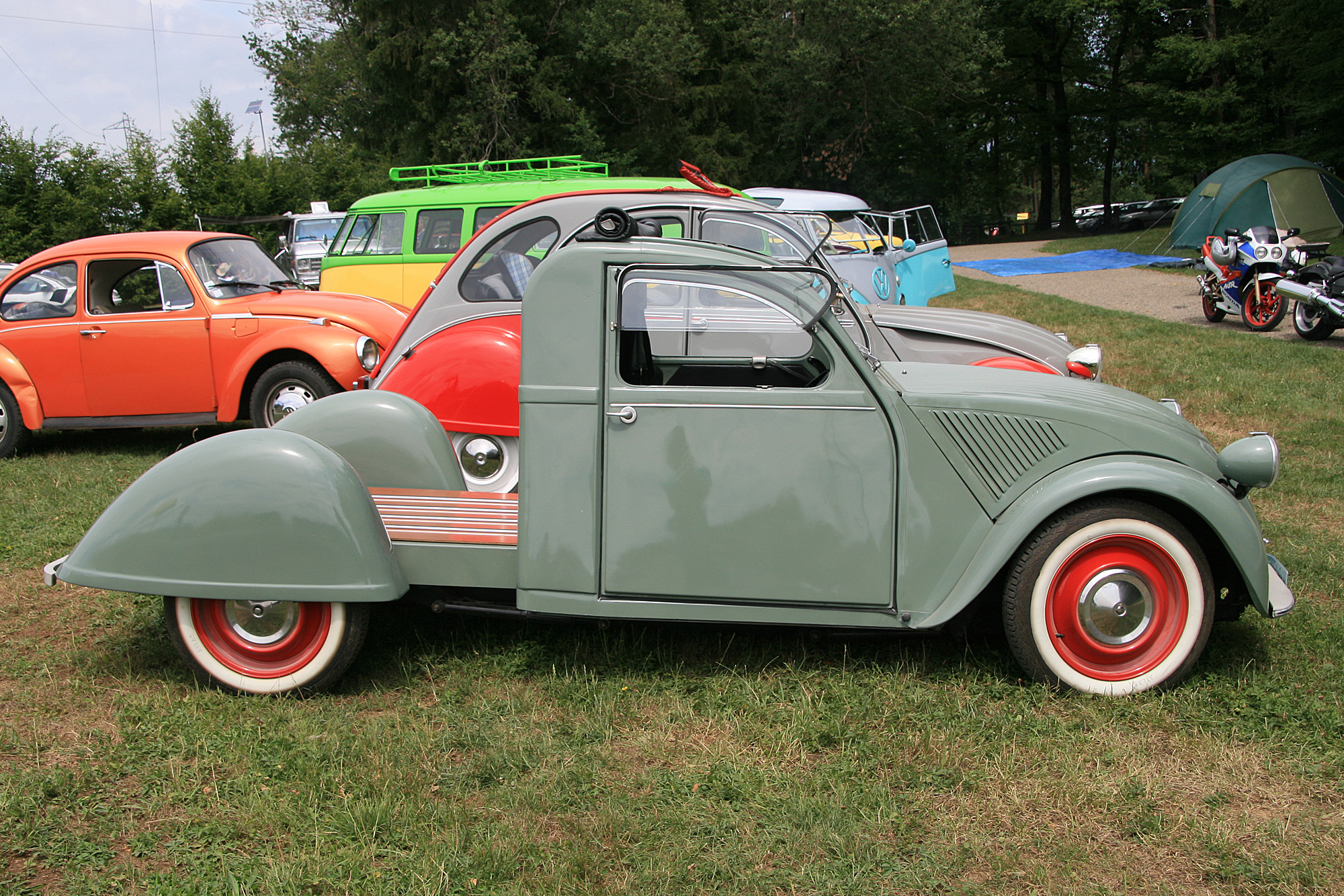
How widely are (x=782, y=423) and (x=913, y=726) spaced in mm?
1218

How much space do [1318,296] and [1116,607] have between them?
33.9ft

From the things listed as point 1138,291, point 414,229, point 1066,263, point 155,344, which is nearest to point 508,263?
point 155,344

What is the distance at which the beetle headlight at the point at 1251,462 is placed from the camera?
136 inches

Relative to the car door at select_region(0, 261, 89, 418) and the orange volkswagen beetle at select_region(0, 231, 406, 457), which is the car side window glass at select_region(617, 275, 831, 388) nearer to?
the orange volkswagen beetle at select_region(0, 231, 406, 457)

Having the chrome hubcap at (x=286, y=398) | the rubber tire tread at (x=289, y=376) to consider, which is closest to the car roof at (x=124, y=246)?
the rubber tire tread at (x=289, y=376)

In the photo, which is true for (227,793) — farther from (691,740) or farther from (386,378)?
(386,378)

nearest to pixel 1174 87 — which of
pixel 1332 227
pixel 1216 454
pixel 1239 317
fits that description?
pixel 1332 227

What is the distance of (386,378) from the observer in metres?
6.13

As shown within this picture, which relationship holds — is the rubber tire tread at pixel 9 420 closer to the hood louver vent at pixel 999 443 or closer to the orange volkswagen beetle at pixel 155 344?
the orange volkswagen beetle at pixel 155 344

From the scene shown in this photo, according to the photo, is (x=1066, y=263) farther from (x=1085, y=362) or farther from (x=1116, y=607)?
(x=1116, y=607)

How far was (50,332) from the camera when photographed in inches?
319

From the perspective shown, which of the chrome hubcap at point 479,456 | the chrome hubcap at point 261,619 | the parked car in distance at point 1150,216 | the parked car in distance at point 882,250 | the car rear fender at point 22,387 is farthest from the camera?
the parked car in distance at point 1150,216

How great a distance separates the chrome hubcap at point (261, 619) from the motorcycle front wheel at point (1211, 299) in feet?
44.8

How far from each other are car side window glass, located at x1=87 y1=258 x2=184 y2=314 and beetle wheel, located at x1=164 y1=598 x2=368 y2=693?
207 inches
